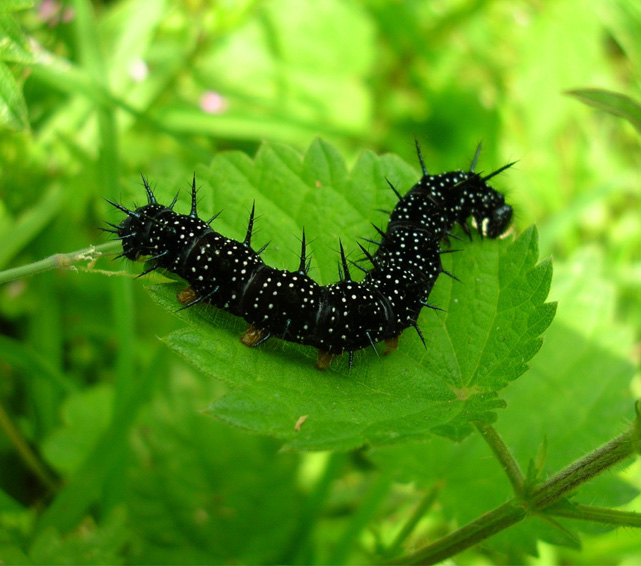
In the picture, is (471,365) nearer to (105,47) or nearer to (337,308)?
(337,308)

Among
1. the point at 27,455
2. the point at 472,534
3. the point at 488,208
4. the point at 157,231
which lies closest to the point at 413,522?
the point at 472,534

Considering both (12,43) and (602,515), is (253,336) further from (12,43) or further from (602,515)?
(12,43)

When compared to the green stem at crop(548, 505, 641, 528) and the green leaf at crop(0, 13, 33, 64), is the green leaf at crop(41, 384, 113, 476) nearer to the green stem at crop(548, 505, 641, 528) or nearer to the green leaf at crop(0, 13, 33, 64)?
the green leaf at crop(0, 13, 33, 64)

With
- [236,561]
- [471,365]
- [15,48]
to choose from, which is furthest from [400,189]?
[236,561]

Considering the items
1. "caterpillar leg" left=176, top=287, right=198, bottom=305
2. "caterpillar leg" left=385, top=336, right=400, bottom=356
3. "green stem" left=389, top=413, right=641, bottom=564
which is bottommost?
"green stem" left=389, top=413, right=641, bottom=564

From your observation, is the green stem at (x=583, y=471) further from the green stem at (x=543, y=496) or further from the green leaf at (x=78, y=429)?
the green leaf at (x=78, y=429)

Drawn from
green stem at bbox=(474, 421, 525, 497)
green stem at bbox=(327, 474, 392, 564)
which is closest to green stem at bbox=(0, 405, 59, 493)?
green stem at bbox=(327, 474, 392, 564)

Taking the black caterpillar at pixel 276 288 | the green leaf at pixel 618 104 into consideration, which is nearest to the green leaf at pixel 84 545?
the black caterpillar at pixel 276 288
